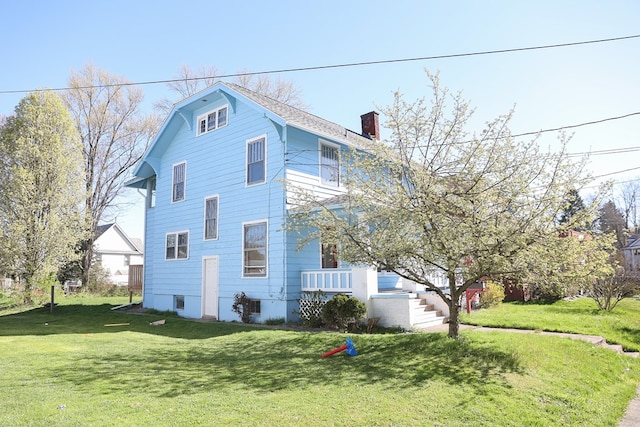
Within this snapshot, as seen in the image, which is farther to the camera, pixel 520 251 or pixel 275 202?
pixel 275 202

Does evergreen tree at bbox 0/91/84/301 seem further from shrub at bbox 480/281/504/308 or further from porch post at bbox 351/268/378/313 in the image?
shrub at bbox 480/281/504/308

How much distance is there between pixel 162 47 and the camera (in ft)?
44.5

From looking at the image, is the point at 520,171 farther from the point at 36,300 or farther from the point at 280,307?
the point at 36,300

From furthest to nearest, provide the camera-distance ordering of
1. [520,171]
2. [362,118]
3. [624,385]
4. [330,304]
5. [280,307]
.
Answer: [362,118] < [280,307] < [330,304] < [520,171] < [624,385]

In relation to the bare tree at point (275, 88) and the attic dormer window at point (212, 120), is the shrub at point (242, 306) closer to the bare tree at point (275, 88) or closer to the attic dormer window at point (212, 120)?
the attic dormer window at point (212, 120)

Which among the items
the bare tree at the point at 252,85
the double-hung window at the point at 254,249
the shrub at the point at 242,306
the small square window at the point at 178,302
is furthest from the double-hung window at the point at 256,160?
the bare tree at the point at 252,85

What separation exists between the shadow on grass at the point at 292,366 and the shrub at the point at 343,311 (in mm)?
1714

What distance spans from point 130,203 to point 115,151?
417cm

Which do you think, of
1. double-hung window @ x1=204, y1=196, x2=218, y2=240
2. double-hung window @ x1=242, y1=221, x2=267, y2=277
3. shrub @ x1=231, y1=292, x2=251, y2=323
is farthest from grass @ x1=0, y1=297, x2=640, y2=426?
double-hung window @ x1=204, y1=196, x2=218, y2=240

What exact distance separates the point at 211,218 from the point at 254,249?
9.70ft

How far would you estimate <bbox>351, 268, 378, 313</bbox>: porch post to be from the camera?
470 inches

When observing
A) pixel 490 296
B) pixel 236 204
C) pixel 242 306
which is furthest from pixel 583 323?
pixel 236 204

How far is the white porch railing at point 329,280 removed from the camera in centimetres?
1245

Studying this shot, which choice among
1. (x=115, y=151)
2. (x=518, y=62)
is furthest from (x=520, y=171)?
(x=115, y=151)
